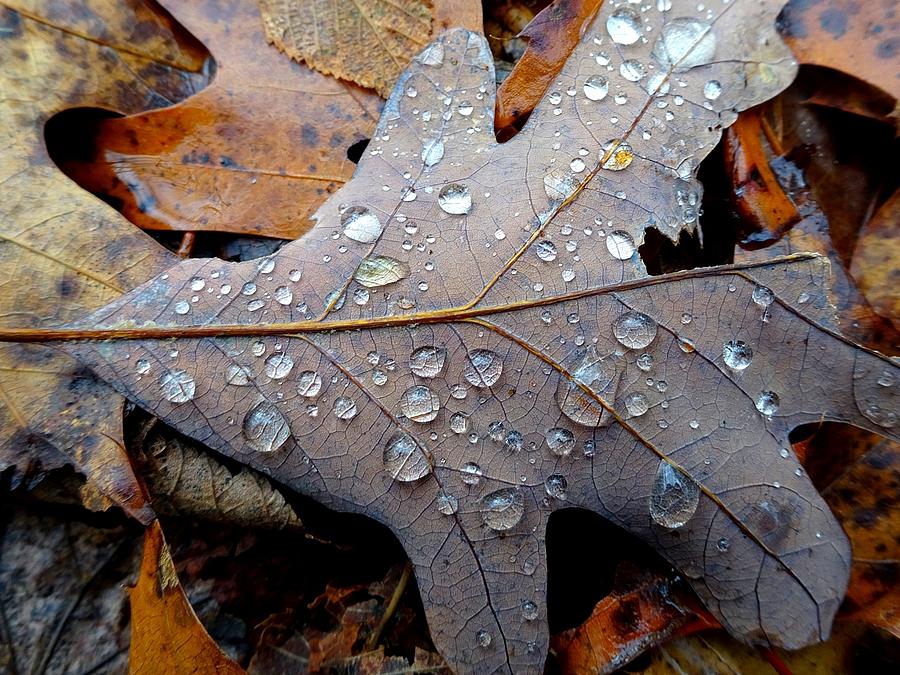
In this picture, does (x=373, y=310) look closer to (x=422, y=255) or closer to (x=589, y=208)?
(x=422, y=255)

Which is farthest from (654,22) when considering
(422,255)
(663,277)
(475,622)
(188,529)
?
(188,529)

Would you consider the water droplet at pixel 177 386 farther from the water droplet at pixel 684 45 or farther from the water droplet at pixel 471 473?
the water droplet at pixel 684 45

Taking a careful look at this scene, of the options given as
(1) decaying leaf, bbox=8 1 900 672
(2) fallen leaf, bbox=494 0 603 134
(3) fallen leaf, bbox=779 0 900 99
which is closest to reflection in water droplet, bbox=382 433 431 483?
(1) decaying leaf, bbox=8 1 900 672

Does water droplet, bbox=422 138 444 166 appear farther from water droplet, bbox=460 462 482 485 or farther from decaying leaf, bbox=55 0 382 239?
water droplet, bbox=460 462 482 485

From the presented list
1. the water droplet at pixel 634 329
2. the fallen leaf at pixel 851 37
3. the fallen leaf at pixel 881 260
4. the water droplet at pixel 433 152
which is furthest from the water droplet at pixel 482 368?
the fallen leaf at pixel 851 37

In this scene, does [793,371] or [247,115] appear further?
[247,115]

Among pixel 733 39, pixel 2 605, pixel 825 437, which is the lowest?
pixel 2 605
